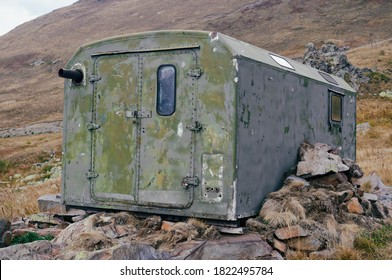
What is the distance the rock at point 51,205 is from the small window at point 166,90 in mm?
2387

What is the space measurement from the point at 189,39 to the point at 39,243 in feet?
11.0

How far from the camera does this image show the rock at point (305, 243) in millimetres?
6496

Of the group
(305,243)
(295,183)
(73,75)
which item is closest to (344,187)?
(295,183)

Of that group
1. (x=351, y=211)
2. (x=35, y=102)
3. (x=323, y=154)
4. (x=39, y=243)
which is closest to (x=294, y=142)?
(x=323, y=154)

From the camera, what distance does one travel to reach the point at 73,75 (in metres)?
7.96

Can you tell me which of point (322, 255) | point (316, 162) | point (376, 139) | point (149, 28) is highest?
point (149, 28)

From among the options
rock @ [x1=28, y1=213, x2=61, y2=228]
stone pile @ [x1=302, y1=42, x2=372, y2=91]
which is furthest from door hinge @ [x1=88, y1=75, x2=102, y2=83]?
stone pile @ [x1=302, y1=42, x2=372, y2=91]

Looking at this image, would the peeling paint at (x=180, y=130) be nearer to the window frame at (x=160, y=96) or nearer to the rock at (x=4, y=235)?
the window frame at (x=160, y=96)

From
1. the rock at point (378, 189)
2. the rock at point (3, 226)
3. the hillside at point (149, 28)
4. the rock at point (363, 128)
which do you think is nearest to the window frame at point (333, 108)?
the rock at point (378, 189)

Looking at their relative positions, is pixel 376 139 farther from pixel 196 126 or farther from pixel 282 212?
pixel 196 126

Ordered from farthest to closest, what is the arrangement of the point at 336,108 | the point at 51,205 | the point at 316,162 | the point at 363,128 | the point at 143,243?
the point at 363,128 → the point at 336,108 → the point at 51,205 → the point at 316,162 → the point at 143,243

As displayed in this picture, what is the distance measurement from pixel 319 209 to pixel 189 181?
193 cm

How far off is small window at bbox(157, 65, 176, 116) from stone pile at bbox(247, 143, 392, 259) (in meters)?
1.92

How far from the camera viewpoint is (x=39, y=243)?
641 centimetres
